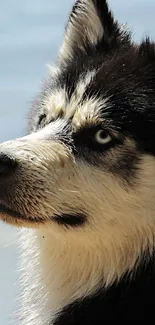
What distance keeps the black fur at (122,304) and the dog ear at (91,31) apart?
75 cm

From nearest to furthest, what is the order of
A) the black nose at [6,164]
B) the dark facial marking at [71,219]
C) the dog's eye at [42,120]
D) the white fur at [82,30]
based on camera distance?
the black nose at [6,164] → the dark facial marking at [71,219] → the dog's eye at [42,120] → the white fur at [82,30]

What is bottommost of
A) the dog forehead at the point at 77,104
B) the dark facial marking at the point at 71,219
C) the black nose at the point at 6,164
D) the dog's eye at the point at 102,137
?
the dark facial marking at the point at 71,219

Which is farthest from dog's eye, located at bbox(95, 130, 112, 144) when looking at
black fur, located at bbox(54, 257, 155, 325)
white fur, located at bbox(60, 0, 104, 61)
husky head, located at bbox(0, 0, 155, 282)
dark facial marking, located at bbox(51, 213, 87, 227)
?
white fur, located at bbox(60, 0, 104, 61)

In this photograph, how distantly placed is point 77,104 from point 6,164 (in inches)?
14.6

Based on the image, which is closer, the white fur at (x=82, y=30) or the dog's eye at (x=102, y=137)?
the dog's eye at (x=102, y=137)

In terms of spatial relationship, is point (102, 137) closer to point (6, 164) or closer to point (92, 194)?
point (92, 194)

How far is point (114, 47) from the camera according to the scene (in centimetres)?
254

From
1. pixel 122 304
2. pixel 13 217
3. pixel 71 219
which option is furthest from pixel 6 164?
pixel 122 304

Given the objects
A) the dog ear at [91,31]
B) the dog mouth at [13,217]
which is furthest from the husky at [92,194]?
the dog ear at [91,31]

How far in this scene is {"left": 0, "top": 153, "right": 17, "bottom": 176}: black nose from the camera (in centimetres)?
204

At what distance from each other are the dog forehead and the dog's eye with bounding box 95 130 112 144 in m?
0.04

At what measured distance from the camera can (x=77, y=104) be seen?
2.32 meters

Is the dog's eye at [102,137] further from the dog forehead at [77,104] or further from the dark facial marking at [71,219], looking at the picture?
the dark facial marking at [71,219]

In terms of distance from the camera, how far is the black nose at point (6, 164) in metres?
2.04
